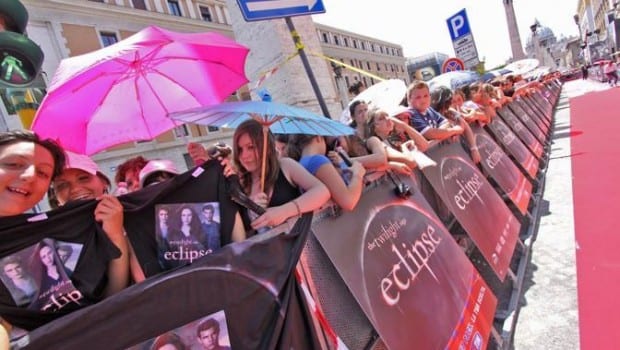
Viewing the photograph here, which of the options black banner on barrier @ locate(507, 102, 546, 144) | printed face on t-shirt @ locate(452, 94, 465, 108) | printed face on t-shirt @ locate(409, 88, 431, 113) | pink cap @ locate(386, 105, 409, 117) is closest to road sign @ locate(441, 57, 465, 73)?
black banner on barrier @ locate(507, 102, 546, 144)

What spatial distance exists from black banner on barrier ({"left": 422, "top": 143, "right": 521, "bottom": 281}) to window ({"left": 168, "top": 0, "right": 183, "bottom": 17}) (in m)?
31.1

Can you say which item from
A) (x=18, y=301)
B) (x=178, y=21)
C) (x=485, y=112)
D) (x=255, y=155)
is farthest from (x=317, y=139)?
(x=178, y=21)

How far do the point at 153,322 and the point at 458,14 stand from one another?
883 cm

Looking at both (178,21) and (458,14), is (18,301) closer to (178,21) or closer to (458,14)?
(458,14)

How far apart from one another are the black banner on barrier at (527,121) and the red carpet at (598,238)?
91 centimetres

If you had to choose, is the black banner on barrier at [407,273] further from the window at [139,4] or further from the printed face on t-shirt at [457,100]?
the window at [139,4]

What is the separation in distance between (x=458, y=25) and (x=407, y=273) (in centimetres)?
769

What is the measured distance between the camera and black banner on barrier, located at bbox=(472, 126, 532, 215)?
168 inches

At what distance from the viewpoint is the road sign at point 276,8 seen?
7.10 ft

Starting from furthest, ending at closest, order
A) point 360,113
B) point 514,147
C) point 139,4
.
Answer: point 139,4, point 514,147, point 360,113

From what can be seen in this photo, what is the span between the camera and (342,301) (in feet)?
5.79

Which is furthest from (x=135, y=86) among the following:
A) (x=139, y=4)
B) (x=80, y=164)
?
(x=139, y=4)

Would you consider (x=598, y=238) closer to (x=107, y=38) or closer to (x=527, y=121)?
(x=527, y=121)

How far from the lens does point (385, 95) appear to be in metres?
3.63
